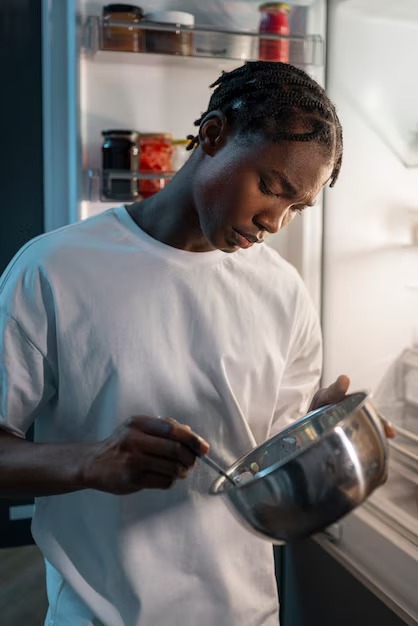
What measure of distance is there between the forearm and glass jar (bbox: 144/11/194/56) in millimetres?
990

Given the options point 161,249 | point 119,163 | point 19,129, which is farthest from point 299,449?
point 19,129

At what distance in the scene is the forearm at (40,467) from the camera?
2.75 feet

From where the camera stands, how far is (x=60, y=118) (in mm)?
1992

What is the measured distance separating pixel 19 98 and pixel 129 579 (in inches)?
59.0

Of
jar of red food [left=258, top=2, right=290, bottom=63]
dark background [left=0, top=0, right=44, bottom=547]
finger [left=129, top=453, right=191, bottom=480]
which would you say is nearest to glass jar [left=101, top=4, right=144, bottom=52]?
jar of red food [left=258, top=2, right=290, bottom=63]

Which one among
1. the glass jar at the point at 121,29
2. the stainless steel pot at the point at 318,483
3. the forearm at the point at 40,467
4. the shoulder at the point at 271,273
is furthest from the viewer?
the glass jar at the point at 121,29

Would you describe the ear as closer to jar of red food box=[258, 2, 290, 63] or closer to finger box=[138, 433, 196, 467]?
finger box=[138, 433, 196, 467]

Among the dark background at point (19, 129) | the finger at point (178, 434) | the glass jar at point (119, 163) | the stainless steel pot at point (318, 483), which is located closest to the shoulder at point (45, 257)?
the finger at point (178, 434)

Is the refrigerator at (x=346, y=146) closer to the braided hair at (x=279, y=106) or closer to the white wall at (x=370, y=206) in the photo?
the white wall at (x=370, y=206)

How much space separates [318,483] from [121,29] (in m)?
1.15

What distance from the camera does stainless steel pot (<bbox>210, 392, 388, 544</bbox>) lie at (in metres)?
0.70

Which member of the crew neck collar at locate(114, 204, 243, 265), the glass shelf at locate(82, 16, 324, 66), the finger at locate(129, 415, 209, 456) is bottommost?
the finger at locate(129, 415, 209, 456)

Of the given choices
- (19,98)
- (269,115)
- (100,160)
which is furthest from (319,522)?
(19,98)

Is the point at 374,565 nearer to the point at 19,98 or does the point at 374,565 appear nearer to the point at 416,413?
the point at 416,413
